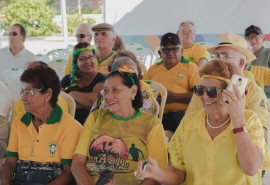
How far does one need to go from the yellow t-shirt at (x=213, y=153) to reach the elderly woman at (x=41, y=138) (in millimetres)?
724

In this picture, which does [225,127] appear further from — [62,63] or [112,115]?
Result: [62,63]

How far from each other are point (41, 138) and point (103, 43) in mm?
2259

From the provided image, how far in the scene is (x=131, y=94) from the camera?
2.28 meters

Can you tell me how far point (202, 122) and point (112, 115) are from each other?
2.01 ft

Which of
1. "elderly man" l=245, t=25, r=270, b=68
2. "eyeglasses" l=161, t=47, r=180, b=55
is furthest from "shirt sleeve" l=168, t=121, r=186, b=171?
"elderly man" l=245, t=25, r=270, b=68

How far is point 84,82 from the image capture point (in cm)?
350

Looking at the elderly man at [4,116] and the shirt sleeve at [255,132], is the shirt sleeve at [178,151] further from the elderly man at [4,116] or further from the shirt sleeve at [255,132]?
the elderly man at [4,116]

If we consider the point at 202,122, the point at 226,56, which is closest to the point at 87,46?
the point at 226,56

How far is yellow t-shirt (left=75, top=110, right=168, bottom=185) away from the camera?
2.13m

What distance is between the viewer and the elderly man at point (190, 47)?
16.1ft

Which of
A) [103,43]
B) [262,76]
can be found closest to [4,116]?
[103,43]

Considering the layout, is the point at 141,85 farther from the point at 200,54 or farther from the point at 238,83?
the point at 200,54

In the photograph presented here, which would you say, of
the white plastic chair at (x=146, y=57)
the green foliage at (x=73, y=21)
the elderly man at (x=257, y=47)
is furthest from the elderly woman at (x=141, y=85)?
the green foliage at (x=73, y=21)

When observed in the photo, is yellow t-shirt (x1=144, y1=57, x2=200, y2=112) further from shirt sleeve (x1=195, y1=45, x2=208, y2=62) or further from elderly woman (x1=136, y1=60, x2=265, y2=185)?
elderly woman (x1=136, y1=60, x2=265, y2=185)
